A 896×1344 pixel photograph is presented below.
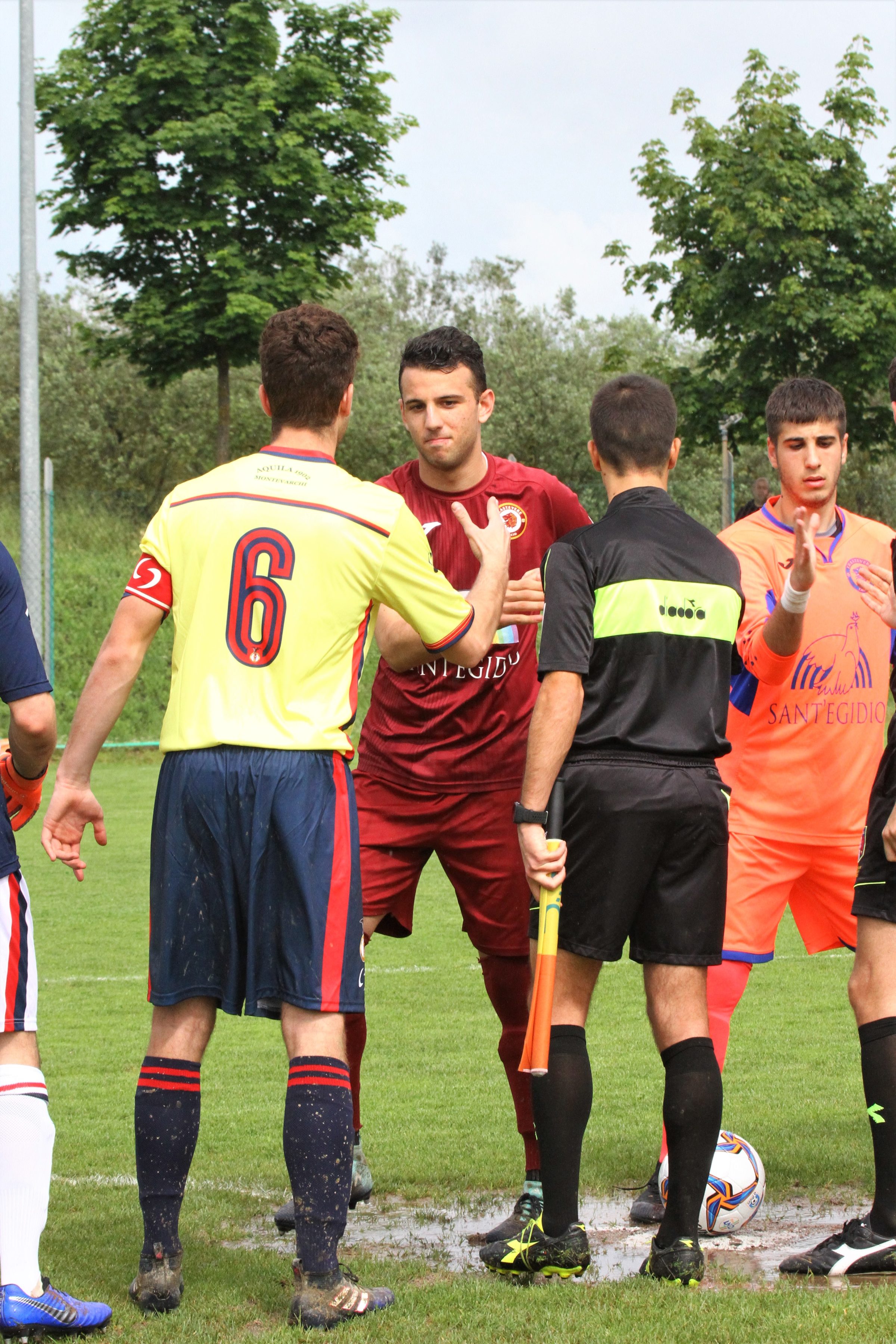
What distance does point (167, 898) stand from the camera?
11.8 feet

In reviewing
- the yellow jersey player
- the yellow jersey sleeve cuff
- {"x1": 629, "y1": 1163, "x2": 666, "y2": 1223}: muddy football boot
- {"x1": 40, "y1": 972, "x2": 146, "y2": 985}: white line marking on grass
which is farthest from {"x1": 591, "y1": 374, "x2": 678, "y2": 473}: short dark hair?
{"x1": 40, "y1": 972, "x2": 146, "y2": 985}: white line marking on grass

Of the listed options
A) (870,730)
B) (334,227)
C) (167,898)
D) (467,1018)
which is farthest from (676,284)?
(167,898)

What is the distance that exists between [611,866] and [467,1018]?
4185 mm

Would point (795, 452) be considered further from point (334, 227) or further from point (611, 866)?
point (334, 227)

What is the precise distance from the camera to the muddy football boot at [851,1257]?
Answer: 3875 mm

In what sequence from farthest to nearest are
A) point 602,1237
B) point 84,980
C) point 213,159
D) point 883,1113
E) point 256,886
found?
1. point 213,159
2. point 84,980
3. point 602,1237
4. point 883,1113
5. point 256,886

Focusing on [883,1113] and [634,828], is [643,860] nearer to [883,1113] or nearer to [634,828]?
[634,828]

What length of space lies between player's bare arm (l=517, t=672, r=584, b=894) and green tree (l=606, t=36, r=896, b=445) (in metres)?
21.3

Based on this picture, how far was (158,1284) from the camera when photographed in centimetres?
356

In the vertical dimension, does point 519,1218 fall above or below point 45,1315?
below

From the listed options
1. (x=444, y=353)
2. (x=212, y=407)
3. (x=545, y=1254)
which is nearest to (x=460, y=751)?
(x=444, y=353)

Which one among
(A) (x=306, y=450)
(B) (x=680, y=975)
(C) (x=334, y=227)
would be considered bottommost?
(B) (x=680, y=975)

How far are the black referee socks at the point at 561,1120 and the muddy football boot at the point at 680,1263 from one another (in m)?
0.24

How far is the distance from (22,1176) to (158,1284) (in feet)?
1.50
